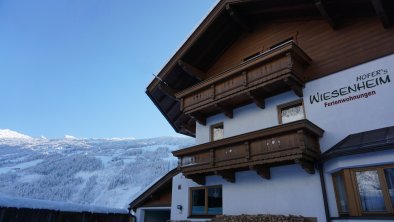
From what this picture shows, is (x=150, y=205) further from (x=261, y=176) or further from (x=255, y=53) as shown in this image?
(x=255, y=53)

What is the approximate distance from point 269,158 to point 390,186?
384 cm

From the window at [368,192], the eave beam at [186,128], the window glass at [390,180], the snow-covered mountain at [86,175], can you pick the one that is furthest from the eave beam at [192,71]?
the snow-covered mountain at [86,175]

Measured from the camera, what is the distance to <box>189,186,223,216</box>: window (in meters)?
14.1

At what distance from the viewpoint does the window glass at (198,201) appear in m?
14.7

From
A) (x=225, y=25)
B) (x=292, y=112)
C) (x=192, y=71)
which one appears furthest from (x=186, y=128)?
(x=292, y=112)

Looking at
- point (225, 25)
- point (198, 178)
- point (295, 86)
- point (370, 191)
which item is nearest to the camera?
point (370, 191)

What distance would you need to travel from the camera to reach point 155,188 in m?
17.6

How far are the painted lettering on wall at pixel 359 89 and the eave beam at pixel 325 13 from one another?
2.55 meters

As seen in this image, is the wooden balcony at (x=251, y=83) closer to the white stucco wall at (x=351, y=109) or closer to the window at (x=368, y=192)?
the white stucco wall at (x=351, y=109)

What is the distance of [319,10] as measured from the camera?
12430 mm

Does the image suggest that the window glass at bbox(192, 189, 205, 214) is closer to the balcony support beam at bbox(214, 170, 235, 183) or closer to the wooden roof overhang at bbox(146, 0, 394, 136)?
the balcony support beam at bbox(214, 170, 235, 183)

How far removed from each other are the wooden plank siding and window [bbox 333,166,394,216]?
4260 mm

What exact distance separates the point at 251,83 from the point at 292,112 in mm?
2103

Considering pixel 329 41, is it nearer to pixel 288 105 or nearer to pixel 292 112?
pixel 288 105
